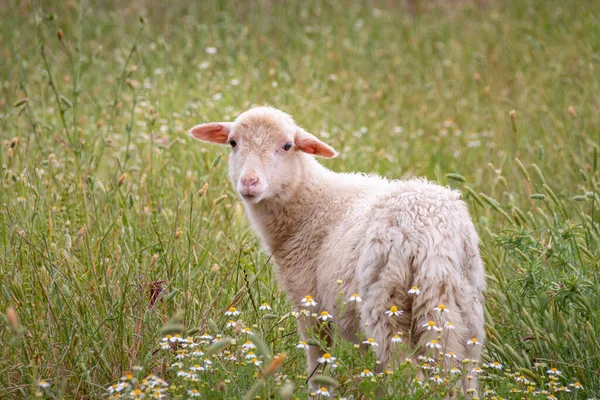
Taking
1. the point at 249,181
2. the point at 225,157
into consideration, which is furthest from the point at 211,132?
the point at 225,157

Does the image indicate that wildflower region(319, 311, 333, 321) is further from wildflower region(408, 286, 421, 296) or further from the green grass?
wildflower region(408, 286, 421, 296)

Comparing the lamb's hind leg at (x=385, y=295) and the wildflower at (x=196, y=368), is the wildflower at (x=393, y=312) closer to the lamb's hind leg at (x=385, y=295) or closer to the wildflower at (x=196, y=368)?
the lamb's hind leg at (x=385, y=295)

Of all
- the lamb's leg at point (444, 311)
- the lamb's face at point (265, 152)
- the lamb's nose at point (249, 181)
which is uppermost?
the lamb's face at point (265, 152)

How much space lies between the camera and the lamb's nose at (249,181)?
420cm

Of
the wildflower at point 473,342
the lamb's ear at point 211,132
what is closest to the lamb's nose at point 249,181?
the lamb's ear at point 211,132

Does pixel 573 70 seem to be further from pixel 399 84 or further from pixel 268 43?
pixel 268 43

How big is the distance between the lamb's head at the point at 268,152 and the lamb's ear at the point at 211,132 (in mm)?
171

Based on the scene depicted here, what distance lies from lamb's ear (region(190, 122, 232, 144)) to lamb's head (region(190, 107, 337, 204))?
0.17 m

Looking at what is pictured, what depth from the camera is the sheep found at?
3.36m

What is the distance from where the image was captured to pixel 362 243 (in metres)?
3.62

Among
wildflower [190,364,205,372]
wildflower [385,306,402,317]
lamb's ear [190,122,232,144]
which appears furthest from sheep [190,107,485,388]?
wildflower [190,364,205,372]

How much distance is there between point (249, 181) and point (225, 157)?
1975mm

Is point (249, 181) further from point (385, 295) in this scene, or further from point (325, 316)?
point (325, 316)

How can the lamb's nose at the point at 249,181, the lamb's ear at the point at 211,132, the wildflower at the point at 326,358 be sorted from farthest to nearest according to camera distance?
the lamb's ear at the point at 211,132
the lamb's nose at the point at 249,181
the wildflower at the point at 326,358
